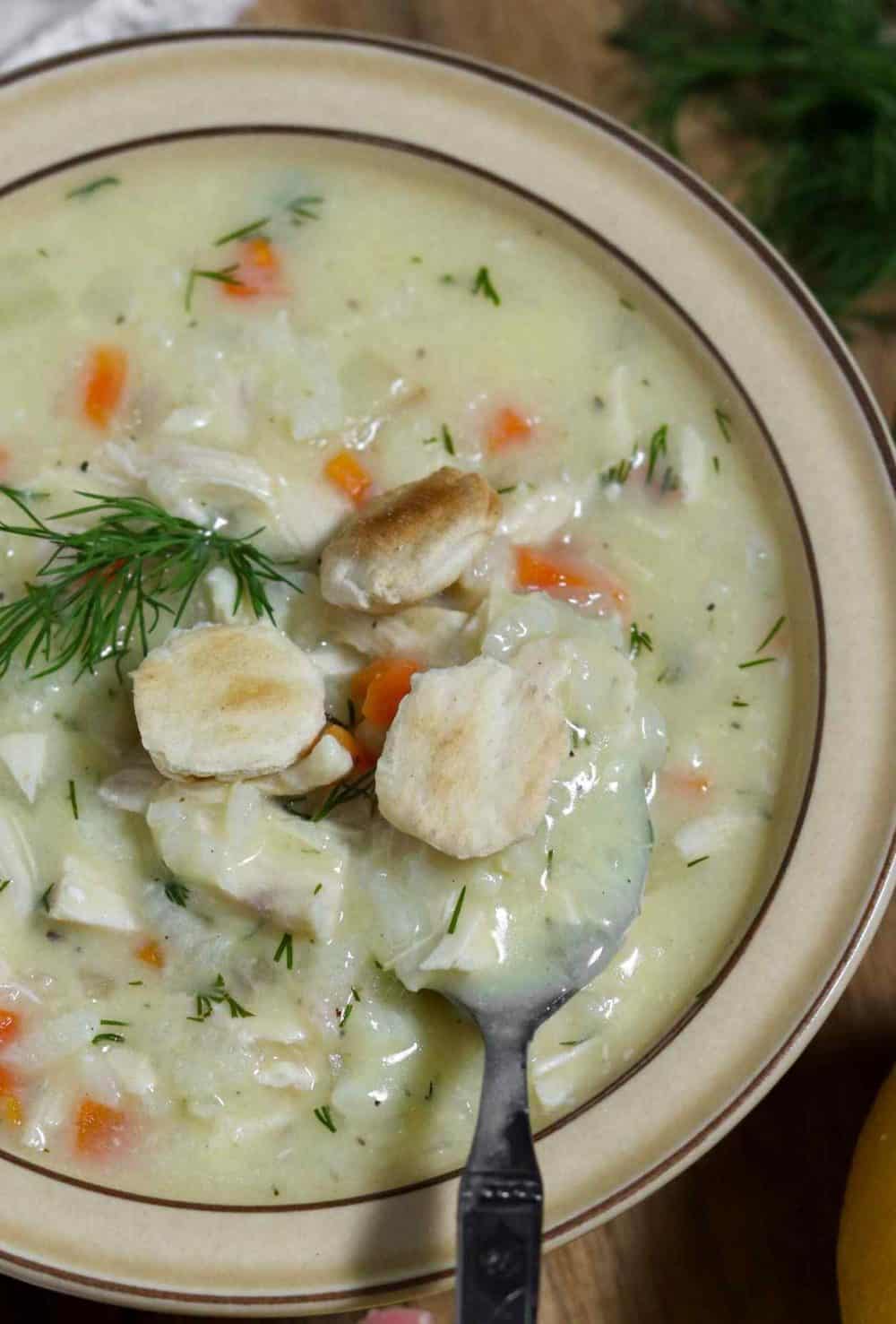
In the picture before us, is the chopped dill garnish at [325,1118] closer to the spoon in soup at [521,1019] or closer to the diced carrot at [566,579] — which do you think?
the spoon in soup at [521,1019]

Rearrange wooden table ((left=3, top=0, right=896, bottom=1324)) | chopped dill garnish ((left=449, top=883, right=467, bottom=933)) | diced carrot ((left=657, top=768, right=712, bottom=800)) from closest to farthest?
1. chopped dill garnish ((left=449, top=883, right=467, bottom=933))
2. diced carrot ((left=657, top=768, right=712, bottom=800))
3. wooden table ((left=3, top=0, right=896, bottom=1324))

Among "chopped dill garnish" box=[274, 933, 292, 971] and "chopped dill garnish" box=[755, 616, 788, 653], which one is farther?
"chopped dill garnish" box=[755, 616, 788, 653]

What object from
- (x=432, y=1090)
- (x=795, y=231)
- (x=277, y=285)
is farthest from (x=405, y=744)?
(x=795, y=231)

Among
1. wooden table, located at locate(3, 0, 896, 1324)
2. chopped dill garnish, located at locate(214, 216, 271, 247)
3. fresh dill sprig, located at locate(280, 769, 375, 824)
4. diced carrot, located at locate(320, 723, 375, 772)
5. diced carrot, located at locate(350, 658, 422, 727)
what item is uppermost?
chopped dill garnish, located at locate(214, 216, 271, 247)

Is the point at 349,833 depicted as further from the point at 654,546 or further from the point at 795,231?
the point at 795,231

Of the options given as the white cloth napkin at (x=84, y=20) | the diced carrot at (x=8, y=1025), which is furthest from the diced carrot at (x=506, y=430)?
the diced carrot at (x=8, y=1025)

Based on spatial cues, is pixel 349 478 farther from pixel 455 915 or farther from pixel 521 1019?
pixel 521 1019

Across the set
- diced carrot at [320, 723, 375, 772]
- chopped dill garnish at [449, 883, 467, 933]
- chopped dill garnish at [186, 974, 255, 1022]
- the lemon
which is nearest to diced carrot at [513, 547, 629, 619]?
diced carrot at [320, 723, 375, 772]

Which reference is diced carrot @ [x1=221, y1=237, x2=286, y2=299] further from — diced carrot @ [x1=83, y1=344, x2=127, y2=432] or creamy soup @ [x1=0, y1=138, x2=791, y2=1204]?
diced carrot @ [x1=83, y1=344, x2=127, y2=432]
